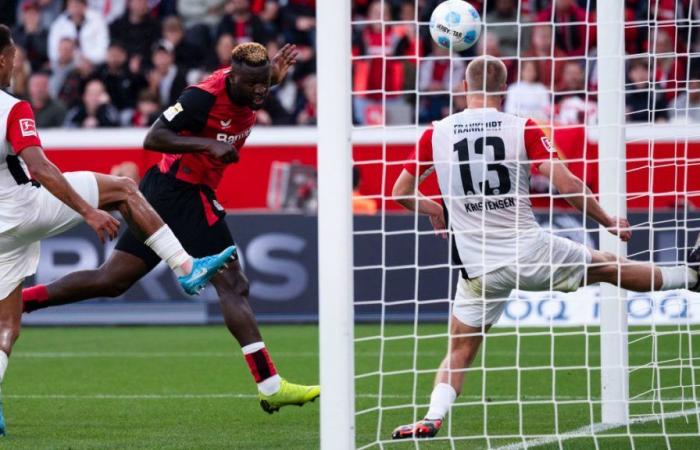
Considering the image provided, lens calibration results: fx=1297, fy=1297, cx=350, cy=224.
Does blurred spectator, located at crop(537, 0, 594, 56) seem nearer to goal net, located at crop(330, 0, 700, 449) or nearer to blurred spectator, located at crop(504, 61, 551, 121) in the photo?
goal net, located at crop(330, 0, 700, 449)

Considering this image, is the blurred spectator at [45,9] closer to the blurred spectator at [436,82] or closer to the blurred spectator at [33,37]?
the blurred spectator at [33,37]

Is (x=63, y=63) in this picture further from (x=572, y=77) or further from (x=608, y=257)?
(x=608, y=257)

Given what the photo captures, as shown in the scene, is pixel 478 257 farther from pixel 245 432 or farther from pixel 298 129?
pixel 298 129

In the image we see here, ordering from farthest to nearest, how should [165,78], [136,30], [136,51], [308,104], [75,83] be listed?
1. [136,30]
2. [136,51]
3. [75,83]
4. [165,78]
5. [308,104]

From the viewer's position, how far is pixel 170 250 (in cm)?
712

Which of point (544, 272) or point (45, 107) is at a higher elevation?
point (544, 272)

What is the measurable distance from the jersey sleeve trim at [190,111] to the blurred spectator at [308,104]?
990cm

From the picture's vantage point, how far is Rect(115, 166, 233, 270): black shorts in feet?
26.1

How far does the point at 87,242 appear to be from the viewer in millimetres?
14281

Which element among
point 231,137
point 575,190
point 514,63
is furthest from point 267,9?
point 575,190

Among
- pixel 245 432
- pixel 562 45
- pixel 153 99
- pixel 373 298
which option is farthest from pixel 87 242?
pixel 245 432

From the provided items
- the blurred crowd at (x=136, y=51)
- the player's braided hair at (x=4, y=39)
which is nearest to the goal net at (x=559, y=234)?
the blurred crowd at (x=136, y=51)

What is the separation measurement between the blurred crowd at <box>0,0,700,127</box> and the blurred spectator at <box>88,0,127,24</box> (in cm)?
2

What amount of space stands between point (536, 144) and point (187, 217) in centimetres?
231
